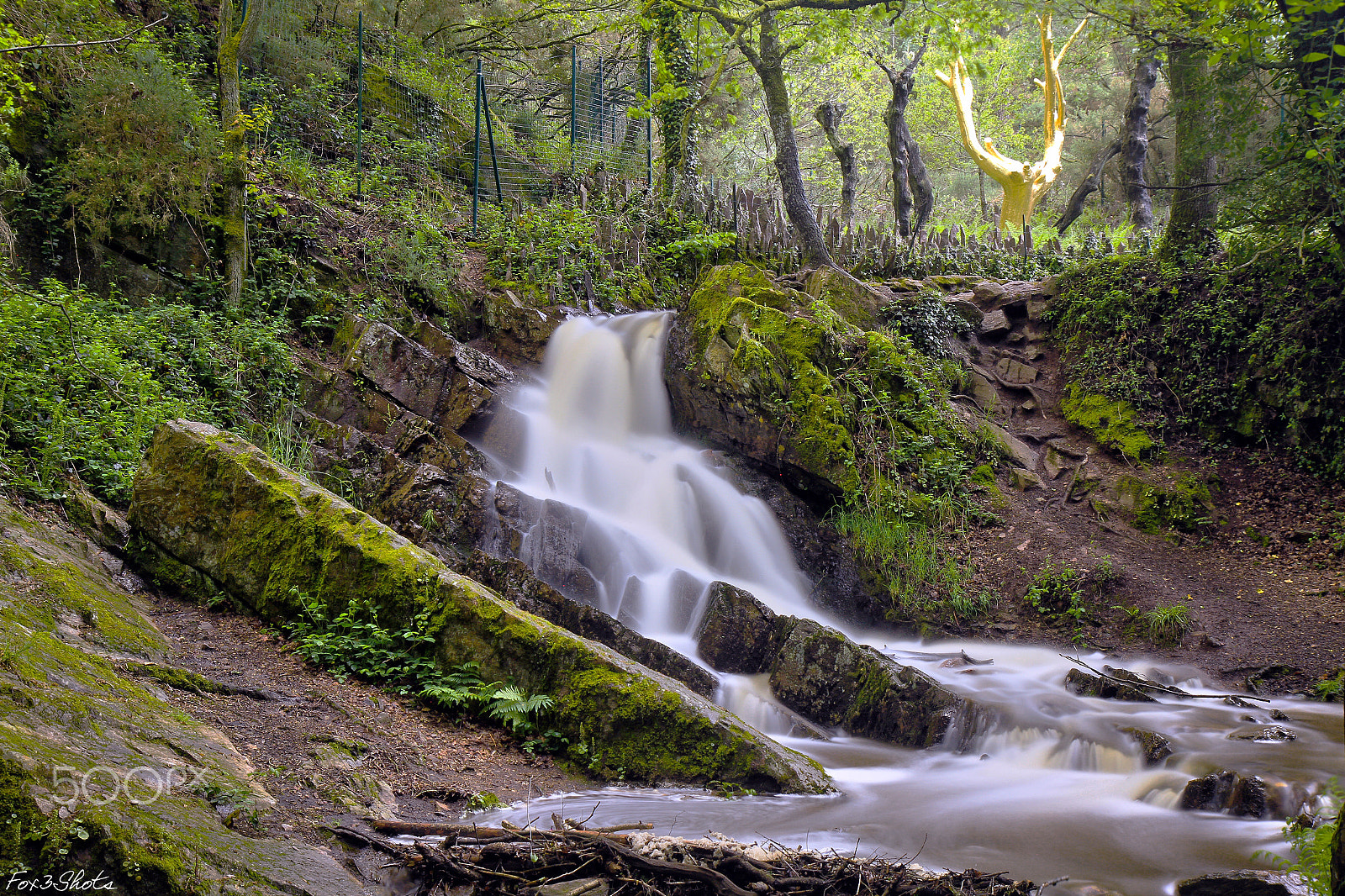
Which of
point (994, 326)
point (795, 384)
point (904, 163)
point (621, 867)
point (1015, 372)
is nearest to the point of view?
point (621, 867)

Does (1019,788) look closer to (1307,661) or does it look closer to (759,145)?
(1307,661)

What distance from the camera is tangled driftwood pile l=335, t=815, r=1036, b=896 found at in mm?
2469

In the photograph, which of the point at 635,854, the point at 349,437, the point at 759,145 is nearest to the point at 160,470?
the point at 349,437

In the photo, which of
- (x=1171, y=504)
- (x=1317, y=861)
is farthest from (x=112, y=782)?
(x=1171, y=504)

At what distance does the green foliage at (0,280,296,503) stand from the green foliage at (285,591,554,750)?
7.41 ft

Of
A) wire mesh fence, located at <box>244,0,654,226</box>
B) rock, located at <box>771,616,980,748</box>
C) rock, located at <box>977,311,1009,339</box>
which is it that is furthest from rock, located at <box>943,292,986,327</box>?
rock, located at <box>771,616,980,748</box>

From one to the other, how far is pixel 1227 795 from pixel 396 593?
4992mm

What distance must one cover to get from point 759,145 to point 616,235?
85.1 ft

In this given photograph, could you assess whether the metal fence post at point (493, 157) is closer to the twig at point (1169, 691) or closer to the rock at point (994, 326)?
the rock at point (994, 326)

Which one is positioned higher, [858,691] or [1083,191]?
[1083,191]

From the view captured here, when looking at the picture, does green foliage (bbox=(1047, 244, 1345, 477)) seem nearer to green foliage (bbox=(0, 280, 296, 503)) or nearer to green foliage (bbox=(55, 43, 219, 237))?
green foliage (bbox=(0, 280, 296, 503))

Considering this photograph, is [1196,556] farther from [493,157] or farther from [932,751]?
[493,157]

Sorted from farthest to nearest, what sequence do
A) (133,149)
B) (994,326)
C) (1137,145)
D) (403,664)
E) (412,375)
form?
(1137,145)
(994,326)
(412,375)
(133,149)
(403,664)

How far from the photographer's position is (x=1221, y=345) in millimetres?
9648
